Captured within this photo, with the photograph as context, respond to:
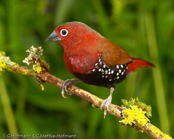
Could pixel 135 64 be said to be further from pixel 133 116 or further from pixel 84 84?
pixel 84 84

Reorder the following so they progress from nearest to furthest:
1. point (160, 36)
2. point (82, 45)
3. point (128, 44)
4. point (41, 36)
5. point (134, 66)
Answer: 1. point (82, 45)
2. point (134, 66)
3. point (128, 44)
4. point (160, 36)
5. point (41, 36)

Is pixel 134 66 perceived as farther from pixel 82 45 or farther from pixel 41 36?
pixel 41 36

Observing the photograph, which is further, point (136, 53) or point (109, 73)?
point (136, 53)

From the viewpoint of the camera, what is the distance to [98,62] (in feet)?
7.52

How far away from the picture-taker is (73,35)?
2232 mm

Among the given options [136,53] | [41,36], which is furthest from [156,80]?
[41,36]

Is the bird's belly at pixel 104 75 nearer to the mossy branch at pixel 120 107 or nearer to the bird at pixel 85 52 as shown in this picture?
the bird at pixel 85 52

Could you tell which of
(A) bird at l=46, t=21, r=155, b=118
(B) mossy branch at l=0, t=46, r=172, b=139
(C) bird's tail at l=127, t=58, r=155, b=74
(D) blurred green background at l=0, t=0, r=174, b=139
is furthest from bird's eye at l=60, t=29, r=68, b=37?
(D) blurred green background at l=0, t=0, r=174, b=139

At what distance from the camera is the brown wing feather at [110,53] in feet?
7.65

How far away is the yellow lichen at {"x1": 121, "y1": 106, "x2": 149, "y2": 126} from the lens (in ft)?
6.13

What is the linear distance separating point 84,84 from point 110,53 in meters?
1.38

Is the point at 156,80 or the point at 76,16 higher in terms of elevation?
the point at 76,16

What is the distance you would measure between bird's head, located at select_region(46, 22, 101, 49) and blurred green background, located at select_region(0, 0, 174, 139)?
119 cm

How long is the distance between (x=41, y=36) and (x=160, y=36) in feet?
4.69
